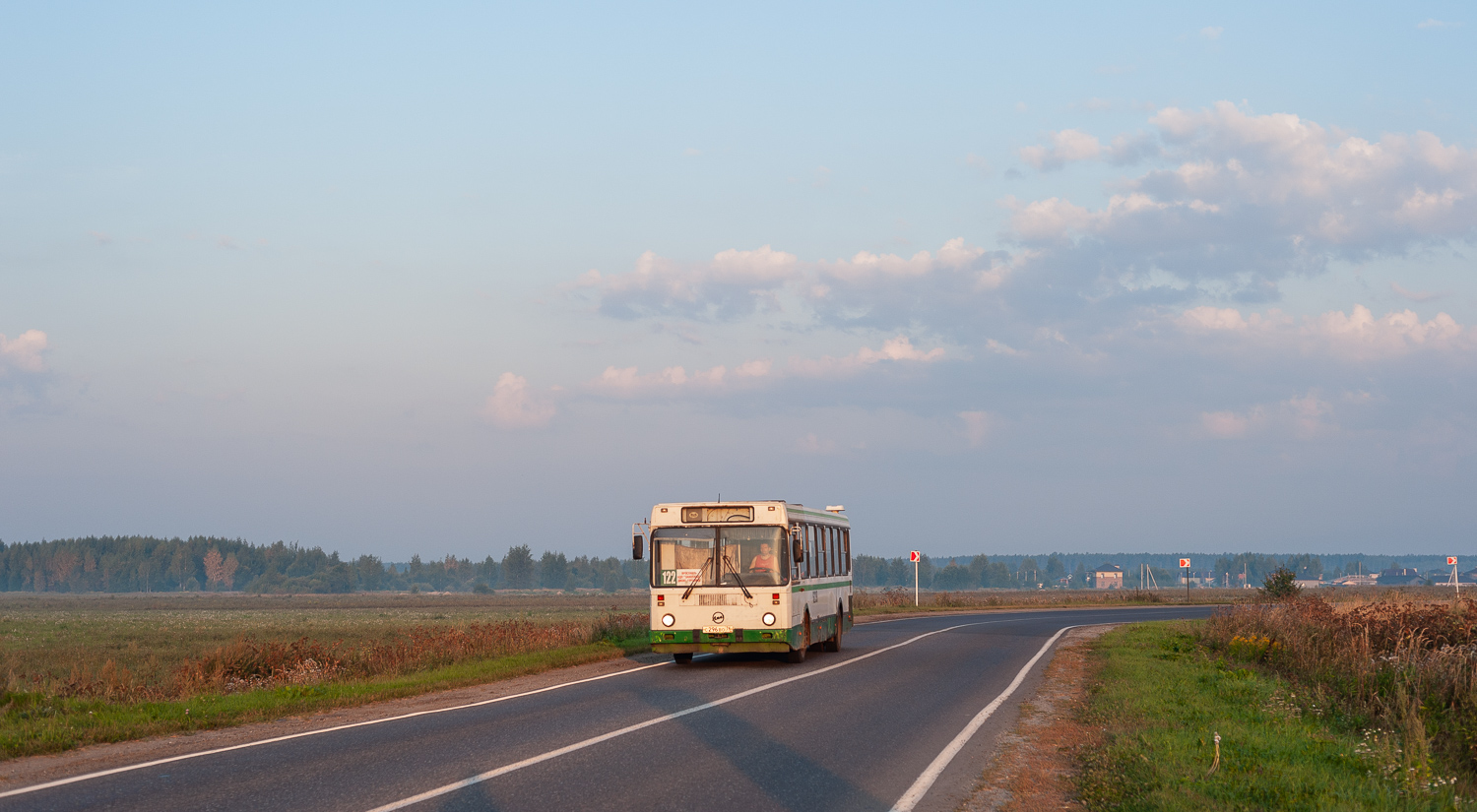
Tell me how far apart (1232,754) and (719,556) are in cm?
1154

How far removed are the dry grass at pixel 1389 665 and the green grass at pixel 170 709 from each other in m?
12.4

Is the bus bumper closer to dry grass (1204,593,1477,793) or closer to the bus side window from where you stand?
the bus side window

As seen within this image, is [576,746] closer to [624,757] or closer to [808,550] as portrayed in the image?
[624,757]

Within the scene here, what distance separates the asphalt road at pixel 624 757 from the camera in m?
8.59

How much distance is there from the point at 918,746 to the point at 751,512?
949cm

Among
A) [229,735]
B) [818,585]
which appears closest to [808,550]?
[818,585]

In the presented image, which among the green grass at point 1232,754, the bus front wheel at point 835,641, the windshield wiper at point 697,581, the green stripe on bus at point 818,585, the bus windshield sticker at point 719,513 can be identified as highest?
the bus windshield sticker at point 719,513

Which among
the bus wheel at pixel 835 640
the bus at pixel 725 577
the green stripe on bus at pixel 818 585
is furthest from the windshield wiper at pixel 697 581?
the bus wheel at pixel 835 640

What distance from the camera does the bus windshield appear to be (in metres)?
20.4

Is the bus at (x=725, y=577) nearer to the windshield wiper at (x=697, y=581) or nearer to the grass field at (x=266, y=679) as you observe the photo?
the windshield wiper at (x=697, y=581)

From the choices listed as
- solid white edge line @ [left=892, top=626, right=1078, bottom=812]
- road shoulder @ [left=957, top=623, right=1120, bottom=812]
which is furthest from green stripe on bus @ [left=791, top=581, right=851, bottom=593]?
road shoulder @ [left=957, top=623, right=1120, bottom=812]

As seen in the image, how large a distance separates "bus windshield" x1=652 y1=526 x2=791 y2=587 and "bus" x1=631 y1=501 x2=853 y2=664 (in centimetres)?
2

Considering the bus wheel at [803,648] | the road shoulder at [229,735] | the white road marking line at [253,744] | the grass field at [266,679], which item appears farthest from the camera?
the bus wheel at [803,648]

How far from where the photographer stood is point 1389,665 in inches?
648
